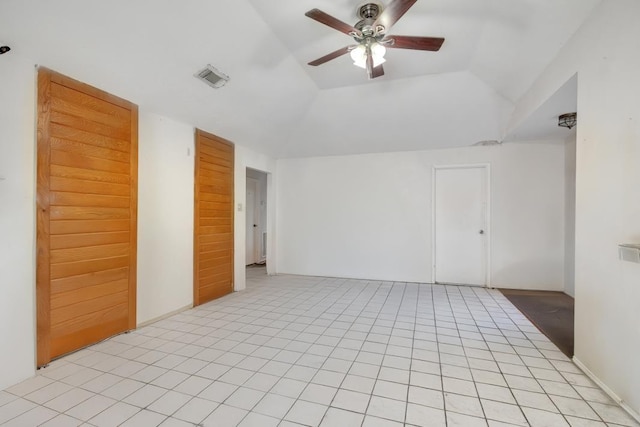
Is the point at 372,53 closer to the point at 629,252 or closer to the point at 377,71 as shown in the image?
the point at 377,71

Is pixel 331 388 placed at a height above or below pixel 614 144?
below

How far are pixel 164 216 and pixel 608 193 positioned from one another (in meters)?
4.00

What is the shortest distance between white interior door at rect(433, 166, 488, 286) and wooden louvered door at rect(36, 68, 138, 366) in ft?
14.8

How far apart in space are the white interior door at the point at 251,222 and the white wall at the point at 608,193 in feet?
19.8

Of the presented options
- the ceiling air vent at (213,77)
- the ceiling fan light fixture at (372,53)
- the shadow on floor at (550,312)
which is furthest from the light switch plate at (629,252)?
the ceiling air vent at (213,77)

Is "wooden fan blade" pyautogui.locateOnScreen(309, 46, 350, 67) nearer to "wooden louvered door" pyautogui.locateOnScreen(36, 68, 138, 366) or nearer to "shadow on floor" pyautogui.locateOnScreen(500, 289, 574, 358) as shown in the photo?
"wooden louvered door" pyautogui.locateOnScreen(36, 68, 138, 366)

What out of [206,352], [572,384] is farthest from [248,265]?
[572,384]

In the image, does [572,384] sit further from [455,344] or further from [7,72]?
[7,72]

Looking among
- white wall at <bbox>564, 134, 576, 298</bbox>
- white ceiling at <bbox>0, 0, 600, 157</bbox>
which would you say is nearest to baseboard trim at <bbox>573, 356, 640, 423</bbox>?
white ceiling at <bbox>0, 0, 600, 157</bbox>

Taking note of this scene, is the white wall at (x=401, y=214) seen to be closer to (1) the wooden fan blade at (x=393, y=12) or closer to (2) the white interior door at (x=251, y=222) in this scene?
(2) the white interior door at (x=251, y=222)

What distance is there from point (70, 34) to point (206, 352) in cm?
271

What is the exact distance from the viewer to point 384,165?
5.16m

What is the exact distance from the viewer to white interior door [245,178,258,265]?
6.91 metres

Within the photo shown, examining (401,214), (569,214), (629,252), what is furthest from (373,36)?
(569,214)
